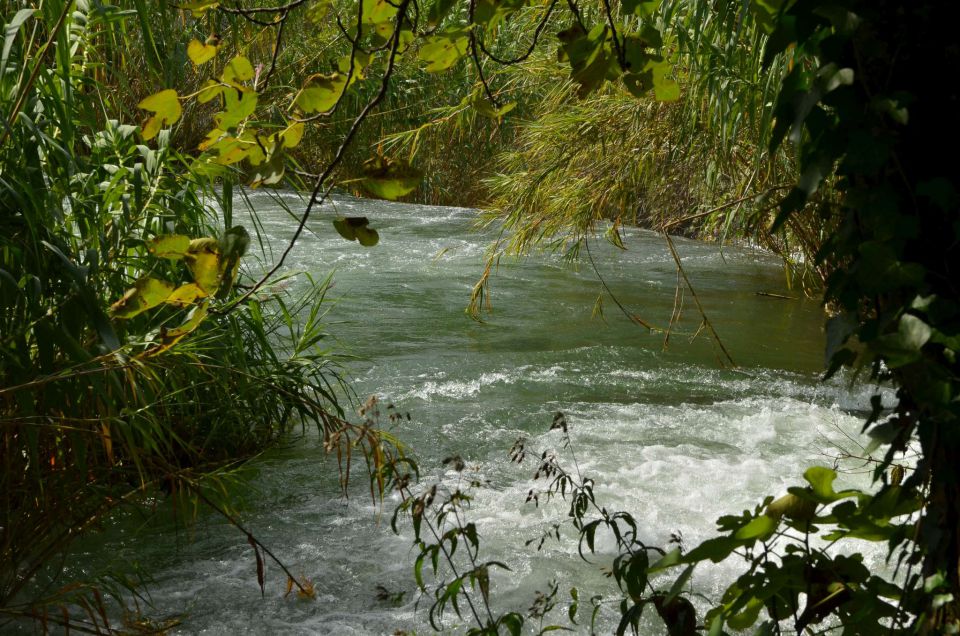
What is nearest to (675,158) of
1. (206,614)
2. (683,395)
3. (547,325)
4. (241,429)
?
(683,395)

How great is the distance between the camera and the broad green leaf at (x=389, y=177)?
94 cm

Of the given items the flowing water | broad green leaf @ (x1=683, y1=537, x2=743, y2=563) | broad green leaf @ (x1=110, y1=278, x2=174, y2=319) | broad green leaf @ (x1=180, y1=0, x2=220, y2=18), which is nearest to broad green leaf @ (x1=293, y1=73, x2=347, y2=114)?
broad green leaf @ (x1=180, y1=0, x2=220, y2=18)

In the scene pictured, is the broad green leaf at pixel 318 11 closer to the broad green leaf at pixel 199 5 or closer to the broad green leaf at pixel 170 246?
the broad green leaf at pixel 199 5

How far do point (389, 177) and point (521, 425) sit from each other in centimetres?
300

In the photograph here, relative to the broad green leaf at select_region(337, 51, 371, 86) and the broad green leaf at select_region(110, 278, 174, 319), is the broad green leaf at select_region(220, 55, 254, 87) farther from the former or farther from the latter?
the broad green leaf at select_region(110, 278, 174, 319)

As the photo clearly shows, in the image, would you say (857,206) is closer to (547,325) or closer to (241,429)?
(241,429)

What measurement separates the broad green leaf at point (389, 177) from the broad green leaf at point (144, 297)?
234mm

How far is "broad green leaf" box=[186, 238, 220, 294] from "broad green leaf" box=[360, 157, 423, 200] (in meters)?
0.16

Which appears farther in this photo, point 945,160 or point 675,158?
point 675,158

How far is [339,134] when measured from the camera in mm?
9414

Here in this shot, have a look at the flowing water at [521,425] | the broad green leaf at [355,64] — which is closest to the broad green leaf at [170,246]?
the broad green leaf at [355,64]

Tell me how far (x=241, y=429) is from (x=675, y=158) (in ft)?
7.18

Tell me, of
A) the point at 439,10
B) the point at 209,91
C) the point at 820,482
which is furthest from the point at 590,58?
the point at 820,482

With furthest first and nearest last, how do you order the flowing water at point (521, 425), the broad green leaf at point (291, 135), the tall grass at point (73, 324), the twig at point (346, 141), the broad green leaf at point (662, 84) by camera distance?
the flowing water at point (521, 425)
the tall grass at point (73, 324)
the broad green leaf at point (662, 84)
the broad green leaf at point (291, 135)
the twig at point (346, 141)
